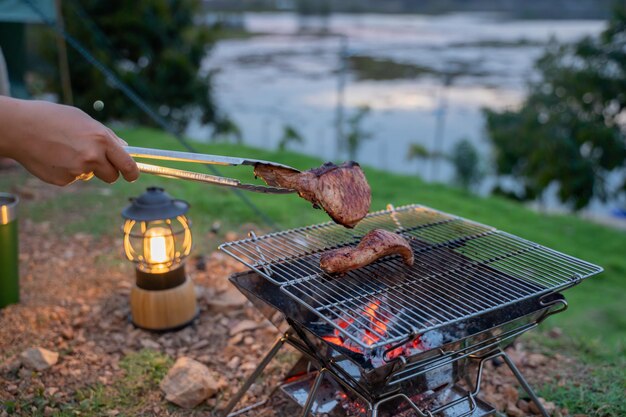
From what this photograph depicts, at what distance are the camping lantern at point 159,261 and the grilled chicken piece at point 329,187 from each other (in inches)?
48.7

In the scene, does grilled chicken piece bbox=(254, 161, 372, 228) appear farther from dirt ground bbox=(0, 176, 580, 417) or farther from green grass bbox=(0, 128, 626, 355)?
green grass bbox=(0, 128, 626, 355)

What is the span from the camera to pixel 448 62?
128 feet

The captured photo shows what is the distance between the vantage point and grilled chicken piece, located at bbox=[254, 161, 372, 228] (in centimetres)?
262

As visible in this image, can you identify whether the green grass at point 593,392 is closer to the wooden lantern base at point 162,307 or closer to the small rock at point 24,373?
the wooden lantern base at point 162,307

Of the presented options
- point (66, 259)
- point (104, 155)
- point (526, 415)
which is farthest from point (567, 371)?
point (66, 259)

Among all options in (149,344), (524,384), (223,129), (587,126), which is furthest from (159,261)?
(587,126)

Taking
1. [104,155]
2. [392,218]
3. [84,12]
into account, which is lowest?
[392,218]

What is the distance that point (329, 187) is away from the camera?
2645mm

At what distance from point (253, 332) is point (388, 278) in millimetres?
1662

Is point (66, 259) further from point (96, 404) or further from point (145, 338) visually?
Answer: point (96, 404)

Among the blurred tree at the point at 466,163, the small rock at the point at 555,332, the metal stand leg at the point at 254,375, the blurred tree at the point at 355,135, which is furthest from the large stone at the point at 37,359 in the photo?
the blurred tree at the point at 466,163

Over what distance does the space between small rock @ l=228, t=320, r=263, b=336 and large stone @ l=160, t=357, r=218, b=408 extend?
2.20 ft

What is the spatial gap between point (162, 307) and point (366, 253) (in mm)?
1840

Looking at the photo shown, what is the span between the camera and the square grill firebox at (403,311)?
2.31m
